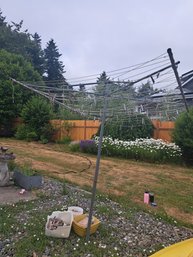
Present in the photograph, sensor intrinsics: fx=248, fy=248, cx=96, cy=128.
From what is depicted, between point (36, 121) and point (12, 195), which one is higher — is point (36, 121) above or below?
above

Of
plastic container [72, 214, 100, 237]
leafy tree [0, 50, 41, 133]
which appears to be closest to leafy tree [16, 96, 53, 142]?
leafy tree [0, 50, 41, 133]

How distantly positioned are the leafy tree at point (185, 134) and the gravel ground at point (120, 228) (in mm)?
4431

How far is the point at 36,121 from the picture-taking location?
508 inches

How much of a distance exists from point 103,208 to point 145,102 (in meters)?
3.52

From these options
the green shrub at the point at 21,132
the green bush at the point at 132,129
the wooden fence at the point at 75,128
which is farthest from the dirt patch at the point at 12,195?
the green shrub at the point at 21,132

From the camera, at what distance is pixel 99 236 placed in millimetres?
2869

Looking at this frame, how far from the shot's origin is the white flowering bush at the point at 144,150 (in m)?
8.23

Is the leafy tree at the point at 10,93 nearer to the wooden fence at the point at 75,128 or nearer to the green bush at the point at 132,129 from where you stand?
the wooden fence at the point at 75,128

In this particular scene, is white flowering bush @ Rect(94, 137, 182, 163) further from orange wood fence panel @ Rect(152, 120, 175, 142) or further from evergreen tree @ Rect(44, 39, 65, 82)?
evergreen tree @ Rect(44, 39, 65, 82)

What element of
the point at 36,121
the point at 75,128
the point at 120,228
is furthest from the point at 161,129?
the point at 120,228

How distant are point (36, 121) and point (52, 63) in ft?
48.7

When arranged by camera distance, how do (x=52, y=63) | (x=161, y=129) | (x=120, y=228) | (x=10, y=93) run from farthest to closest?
(x=52, y=63) → (x=10, y=93) → (x=161, y=129) → (x=120, y=228)

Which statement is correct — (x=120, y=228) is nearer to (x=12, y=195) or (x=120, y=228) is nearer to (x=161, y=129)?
(x=12, y=195)

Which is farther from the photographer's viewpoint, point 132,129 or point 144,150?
point 132,129
